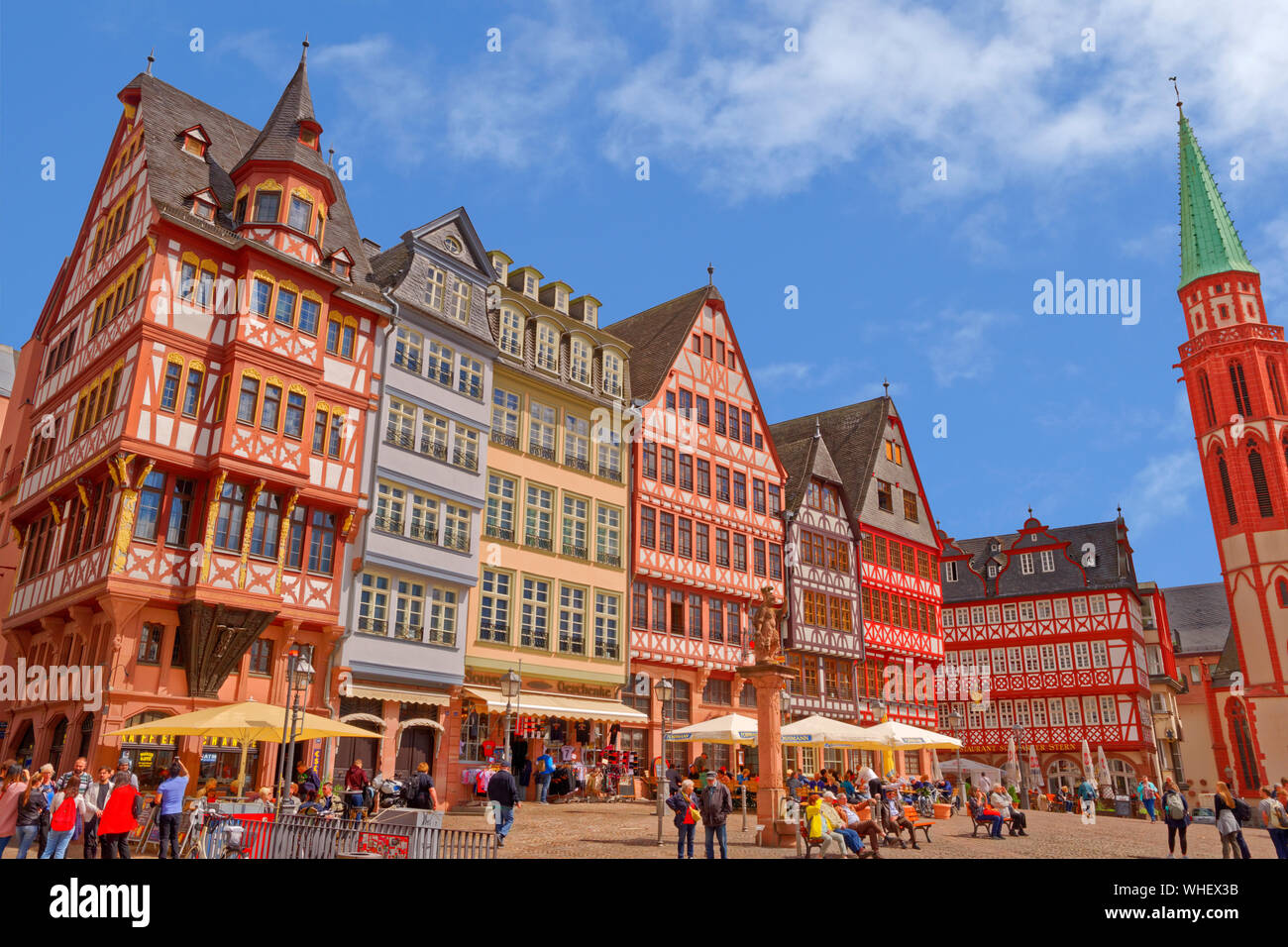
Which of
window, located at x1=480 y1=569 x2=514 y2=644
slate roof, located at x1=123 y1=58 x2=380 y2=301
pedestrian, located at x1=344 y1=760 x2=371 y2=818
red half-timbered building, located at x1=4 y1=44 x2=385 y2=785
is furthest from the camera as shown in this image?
window, located at x1=480 y1=569 x2=514 y2=644

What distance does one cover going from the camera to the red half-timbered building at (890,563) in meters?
44.0

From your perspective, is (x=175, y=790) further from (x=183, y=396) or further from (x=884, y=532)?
(x=884, y=532)

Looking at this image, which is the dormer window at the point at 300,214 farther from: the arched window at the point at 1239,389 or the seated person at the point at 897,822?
the arched window at the point at 1239,389

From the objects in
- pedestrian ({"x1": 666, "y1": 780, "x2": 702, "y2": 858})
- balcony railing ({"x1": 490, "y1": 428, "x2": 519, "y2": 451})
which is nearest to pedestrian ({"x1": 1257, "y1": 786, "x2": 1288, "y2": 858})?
pedestrian ({"x1": 666, "y1": 780, "x2": 702, "y2": 858})

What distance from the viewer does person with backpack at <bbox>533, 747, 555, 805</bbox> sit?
1065 inches

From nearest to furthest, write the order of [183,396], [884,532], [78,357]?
1. [183,396]
2. [78,357]
3. [884,532]

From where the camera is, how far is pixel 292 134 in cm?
2684

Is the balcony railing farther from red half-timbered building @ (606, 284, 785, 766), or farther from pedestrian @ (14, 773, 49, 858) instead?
pedestrian @ (14, 773, 49, 858)

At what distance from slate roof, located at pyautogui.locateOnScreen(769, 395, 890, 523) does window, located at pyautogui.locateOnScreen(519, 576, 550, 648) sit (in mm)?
15691

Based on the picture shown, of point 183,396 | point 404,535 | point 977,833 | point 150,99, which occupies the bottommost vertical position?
point 977,833

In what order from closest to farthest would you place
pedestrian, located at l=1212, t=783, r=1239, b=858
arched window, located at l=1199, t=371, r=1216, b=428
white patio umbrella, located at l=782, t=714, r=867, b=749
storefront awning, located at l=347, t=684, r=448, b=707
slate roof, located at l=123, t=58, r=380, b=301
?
pedestrian, located at l=1212, t=783, r=1239, b=858 → slate roof, located at l=123, t=58, r=380, b=301 → storefront awning, located at l=347, t=684, r=448, b=707 → white patio umbrella, located at l=782, t=714, r=867, b=749 → arched window, located at l=1199, t=371, r=1216, b=428
